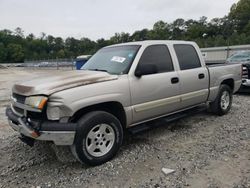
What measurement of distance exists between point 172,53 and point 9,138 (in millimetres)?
3541

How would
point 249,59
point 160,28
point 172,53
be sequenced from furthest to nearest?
1. point 160,28
2. point 249,59
3. point 172,53

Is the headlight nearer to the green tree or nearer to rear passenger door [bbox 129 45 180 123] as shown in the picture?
rear passenger door [bbox 129 45 180 123]

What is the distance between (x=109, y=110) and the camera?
3891 mm

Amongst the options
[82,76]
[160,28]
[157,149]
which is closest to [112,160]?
[157,149]

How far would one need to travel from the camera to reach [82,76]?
3.81m

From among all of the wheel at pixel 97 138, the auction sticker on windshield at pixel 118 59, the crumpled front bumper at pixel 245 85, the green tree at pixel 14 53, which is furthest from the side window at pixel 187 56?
the green tree at pixel 14 53

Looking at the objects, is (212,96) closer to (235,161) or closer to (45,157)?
(235,161)

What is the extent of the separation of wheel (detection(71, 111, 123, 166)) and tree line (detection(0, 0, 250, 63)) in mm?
39892

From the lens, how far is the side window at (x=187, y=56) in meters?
4.91

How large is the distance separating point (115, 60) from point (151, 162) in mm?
1787

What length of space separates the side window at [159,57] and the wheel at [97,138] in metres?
1.21

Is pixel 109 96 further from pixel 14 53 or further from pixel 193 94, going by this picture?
pixel 14 53

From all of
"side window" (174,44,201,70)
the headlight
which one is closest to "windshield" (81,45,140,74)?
"side window" (174,44,201,70)

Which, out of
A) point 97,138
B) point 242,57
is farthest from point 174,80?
point 242,57
